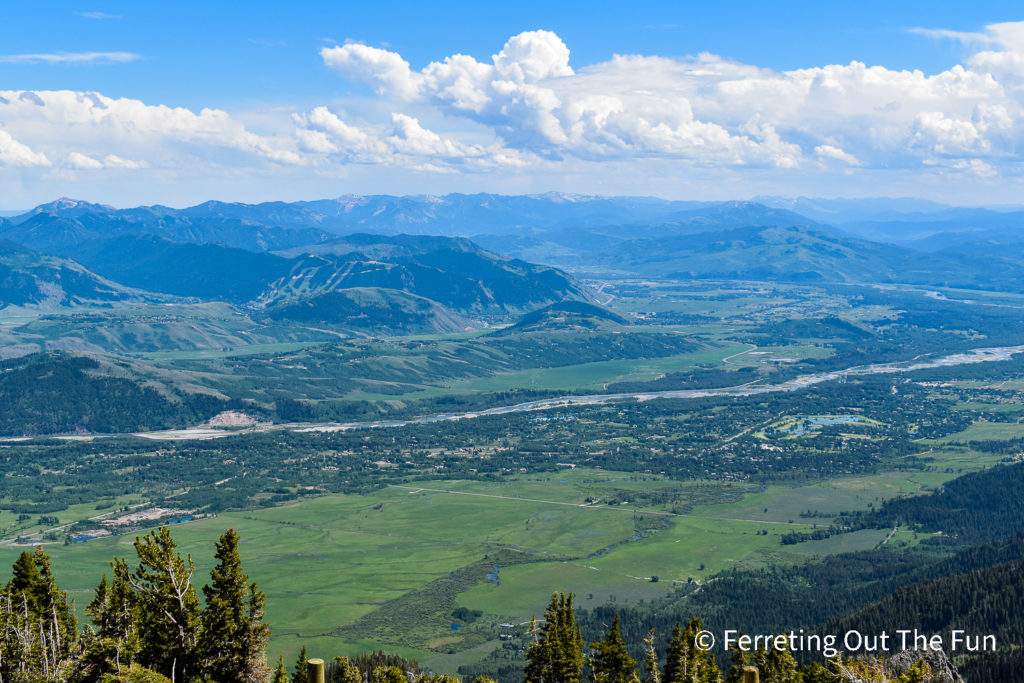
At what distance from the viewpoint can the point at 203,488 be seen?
194875 millimetres

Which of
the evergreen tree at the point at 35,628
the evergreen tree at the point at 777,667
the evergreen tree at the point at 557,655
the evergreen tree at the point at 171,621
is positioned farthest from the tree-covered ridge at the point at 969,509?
the evergreen tree at the point at 171,621

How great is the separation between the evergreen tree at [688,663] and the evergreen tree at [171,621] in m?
23.3

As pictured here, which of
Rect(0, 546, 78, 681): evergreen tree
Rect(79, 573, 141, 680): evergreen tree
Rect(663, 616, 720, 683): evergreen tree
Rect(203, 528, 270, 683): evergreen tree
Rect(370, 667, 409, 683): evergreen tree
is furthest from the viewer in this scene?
Rect(370, 667, 409, 683): evergreen tree

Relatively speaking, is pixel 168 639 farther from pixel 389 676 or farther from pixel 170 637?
pixel 389 676

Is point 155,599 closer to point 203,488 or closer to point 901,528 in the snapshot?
point 901,528

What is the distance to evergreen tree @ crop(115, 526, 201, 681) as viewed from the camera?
42562 millimetres

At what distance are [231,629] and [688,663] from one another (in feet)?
75.6

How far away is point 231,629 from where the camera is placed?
43.6 meters

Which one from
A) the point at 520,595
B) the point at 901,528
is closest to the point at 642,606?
the point at 520,595

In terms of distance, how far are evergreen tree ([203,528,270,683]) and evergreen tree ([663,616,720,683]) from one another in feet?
67.5

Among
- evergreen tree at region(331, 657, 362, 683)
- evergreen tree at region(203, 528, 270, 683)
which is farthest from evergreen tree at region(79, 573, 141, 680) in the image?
evergreen tree at region(331, 657, 362, 683)

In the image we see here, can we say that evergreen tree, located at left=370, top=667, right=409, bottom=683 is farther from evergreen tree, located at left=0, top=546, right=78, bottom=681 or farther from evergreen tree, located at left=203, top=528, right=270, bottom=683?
evergreen tree, located at left=0, top=546, right=78, bottom=681

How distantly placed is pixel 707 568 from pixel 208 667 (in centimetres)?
10510

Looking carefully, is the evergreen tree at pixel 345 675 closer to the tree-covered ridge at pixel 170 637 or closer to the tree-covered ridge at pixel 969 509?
the tree-covered ridge at pixel 170 637
